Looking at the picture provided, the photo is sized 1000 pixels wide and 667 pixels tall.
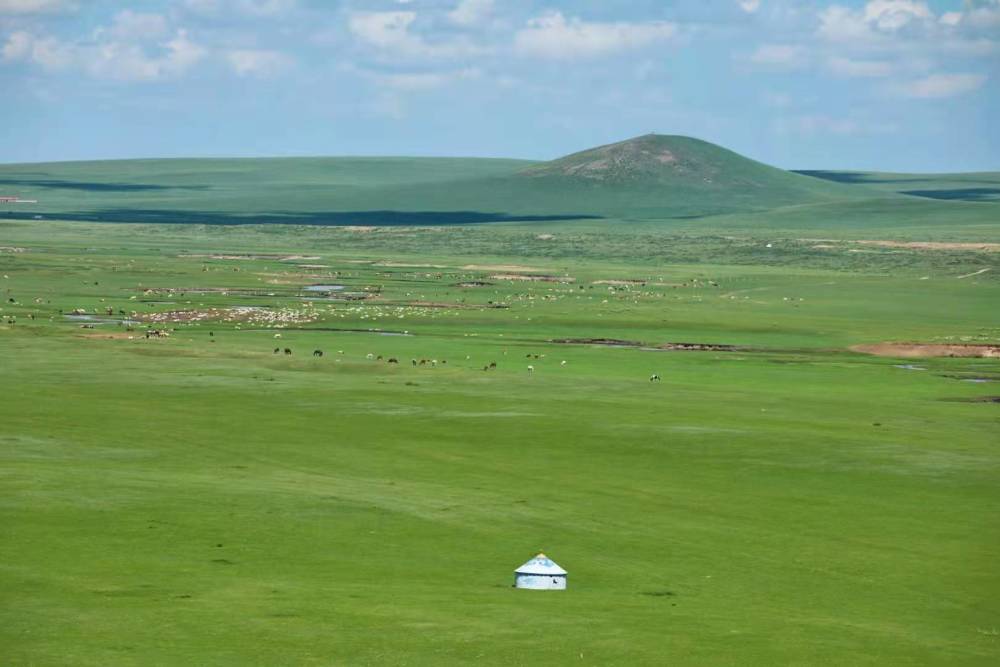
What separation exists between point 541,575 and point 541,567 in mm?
149

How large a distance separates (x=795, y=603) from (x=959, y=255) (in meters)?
135

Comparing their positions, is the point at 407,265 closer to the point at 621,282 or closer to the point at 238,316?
the point at 621,282

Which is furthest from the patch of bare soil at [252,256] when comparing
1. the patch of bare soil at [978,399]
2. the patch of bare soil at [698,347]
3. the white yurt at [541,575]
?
the white yurt at [541,575]

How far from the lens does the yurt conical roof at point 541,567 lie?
28.5 meters

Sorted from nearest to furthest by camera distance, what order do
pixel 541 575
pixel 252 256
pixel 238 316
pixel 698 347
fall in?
pixel 541 575 → pixel 698 347 → pixel 238 316 → pixel 252 256

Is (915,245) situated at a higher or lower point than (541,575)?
lower

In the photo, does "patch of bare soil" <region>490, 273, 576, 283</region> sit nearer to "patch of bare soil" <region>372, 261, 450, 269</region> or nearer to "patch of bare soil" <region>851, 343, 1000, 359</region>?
"patch of bare soil" <region>372, 261, 450, 269</region>

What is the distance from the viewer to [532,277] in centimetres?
13412

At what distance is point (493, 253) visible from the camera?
177625mm

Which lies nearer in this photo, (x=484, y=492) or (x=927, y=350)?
(x=484, y=492)

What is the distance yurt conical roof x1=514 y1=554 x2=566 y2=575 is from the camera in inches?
1120

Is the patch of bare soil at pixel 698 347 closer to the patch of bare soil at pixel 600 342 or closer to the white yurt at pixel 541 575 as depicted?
the patch of bare soil at pixel 600 342

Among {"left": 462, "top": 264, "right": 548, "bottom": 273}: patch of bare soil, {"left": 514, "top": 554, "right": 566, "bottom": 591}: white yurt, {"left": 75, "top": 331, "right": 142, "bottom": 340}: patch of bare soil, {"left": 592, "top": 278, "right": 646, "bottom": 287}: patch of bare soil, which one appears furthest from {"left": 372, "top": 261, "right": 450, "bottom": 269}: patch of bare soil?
{"left": 514, "top": 554, "right": 566, "bottom": 591}: white yurt

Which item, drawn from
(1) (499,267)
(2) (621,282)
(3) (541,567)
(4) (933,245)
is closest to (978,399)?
(3) (541,567)
